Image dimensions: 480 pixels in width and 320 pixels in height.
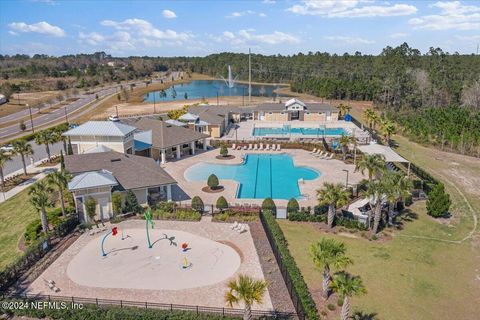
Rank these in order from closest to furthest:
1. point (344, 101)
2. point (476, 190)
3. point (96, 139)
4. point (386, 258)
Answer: point (386, 258) < point (476, 190) < point (96, 139) < point (344, 101)

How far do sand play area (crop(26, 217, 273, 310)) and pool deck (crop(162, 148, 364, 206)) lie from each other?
6921 millimetres

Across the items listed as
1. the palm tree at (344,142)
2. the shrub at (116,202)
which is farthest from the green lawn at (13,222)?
the palm tree at (344,142)

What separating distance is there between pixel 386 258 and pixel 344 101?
9051 cm

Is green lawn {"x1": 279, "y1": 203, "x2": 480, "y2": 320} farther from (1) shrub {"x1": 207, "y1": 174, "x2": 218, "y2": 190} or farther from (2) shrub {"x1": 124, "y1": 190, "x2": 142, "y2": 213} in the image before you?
(2) shrub {"x1": 124, "y1": 190, "x2": 142, "y2": 213}

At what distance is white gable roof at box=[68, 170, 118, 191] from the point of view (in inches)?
1242

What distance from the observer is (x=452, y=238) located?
29.7m

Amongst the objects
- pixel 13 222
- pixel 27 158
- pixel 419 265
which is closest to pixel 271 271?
pixel 419 265

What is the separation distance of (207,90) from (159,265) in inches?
5539

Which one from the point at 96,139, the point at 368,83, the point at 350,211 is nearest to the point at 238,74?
the point at 368,83

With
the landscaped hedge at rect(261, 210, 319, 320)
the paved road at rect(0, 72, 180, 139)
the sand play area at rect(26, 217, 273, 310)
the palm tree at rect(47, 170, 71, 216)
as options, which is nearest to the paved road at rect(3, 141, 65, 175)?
the paved road at rect(0, 72, 180, 139)

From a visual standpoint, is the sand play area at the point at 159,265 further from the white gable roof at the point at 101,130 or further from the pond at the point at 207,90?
the pond at the point at 207,90

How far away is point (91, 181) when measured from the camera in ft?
106

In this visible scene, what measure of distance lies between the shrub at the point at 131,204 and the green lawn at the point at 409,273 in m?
13.6

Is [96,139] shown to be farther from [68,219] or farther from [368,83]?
[368,83]
